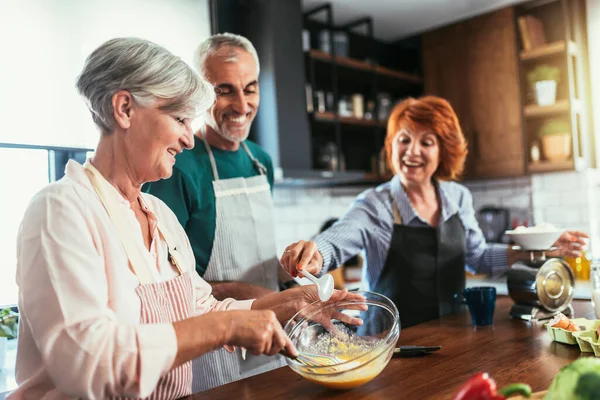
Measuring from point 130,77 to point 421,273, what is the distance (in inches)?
59.3

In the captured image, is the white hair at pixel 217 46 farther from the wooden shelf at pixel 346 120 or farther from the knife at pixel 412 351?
the wooden shelf at pixel 346 120

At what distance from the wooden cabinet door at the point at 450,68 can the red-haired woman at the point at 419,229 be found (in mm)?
2051

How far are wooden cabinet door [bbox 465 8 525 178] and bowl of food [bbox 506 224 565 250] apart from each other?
2.30 m

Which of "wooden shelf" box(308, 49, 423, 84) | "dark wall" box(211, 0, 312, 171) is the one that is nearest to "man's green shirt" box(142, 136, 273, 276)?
"dark wall" box(211, 0, 312, 171)

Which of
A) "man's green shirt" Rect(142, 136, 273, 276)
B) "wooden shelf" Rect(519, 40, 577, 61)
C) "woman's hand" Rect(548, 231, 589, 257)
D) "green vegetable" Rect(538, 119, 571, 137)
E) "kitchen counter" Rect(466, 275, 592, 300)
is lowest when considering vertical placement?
"kitchen counter" Rect(466, 275, 592, 300)

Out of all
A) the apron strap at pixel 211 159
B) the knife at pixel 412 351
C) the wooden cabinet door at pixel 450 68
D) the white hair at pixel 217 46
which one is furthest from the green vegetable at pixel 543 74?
the knife at pixel 412 351

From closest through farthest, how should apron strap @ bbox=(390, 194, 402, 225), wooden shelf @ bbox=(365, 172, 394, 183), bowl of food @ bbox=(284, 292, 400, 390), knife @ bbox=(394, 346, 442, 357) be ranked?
bowl of food @ bbox=(284, 292, 400, 390)
knife @ bbox=(394, 346, 442, 357)
apron strap @ bbox=(390, 194, 402, 225)
wooden shelf @ bbox=(365, 172, 394, 183)

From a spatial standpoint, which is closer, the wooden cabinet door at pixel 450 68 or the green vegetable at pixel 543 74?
the green vegetable at pixel 543 74

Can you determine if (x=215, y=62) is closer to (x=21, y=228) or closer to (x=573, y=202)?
(x=21, y=228)

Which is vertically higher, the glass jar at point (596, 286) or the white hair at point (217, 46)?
the white hair at point (217, 46)

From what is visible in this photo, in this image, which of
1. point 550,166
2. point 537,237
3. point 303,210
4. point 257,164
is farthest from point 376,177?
point 537,237

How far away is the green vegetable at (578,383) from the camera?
88 cm

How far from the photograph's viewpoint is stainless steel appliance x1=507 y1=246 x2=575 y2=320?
1854mm

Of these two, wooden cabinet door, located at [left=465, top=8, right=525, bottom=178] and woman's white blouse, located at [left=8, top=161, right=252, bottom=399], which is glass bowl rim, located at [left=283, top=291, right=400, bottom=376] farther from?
wooden cabinet door, located at [left=465, top=8, right=525, bottom=178]
